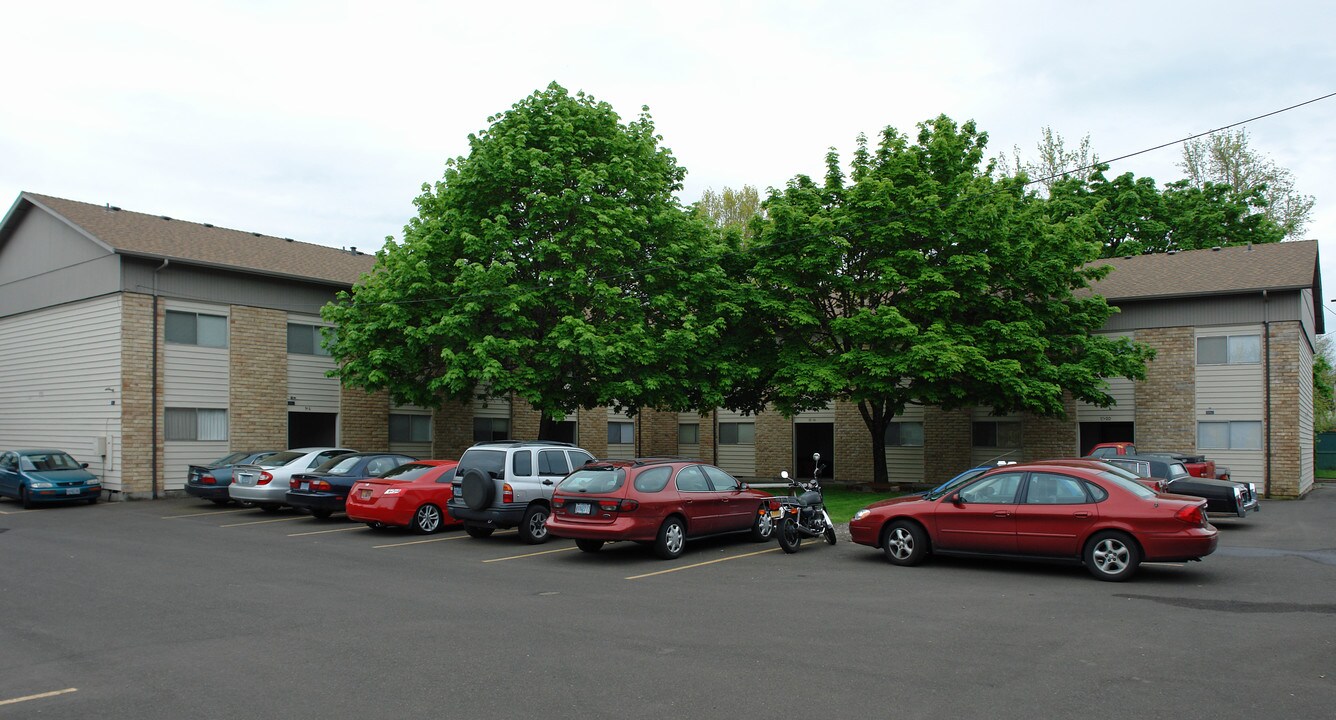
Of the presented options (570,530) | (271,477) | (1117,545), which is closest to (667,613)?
(570,530)

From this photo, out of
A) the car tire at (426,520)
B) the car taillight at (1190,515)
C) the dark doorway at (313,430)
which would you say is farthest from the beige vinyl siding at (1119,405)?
the dark doorway at (313,430)

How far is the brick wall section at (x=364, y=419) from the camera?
29562 millimetres

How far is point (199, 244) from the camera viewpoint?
27.5 meters

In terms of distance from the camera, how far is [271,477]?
1978 cm

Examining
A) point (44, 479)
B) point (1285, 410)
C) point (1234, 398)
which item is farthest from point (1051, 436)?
point (44, 479)

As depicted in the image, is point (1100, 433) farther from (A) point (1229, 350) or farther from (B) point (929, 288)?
(B) point (929, 288)

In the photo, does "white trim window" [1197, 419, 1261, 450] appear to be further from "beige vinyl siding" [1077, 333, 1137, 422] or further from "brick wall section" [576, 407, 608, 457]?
"brick wall section" [576, 407, 608, 457]

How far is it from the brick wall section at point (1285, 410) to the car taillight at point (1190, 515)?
20.2 metres

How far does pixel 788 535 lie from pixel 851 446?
20.8 meters

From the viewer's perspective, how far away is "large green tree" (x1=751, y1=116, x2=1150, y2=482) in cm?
2423

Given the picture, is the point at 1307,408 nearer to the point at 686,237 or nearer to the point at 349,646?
the point at 686,237

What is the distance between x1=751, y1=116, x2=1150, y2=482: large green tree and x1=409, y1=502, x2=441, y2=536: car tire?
1132 cm

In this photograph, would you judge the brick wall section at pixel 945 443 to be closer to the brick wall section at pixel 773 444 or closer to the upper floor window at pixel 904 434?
the upper floor window at pixel 904 434

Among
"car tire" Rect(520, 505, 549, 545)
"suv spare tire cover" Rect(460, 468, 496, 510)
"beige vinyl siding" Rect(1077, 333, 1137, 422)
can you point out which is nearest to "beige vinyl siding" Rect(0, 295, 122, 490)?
"suv spare tire cover" Rect(460, 468, 496, 510)
